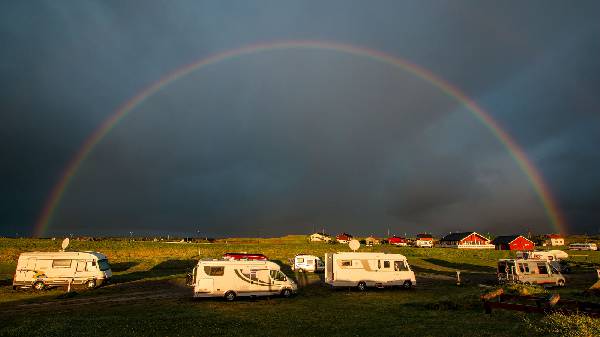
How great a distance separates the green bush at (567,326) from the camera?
12758 millimetres

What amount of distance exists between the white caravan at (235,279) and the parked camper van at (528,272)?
2069 centimetres

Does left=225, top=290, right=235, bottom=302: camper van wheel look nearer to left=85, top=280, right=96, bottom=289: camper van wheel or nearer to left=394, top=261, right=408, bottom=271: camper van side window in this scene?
left=394, top=261, right=408, bottom=271: camper van side window

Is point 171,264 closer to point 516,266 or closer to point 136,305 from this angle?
point 136,305

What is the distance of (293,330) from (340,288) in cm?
1820

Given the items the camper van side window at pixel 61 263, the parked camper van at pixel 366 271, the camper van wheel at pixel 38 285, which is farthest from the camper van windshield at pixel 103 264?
the parked camper van at pixel 366 271

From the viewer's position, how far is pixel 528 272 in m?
35.1

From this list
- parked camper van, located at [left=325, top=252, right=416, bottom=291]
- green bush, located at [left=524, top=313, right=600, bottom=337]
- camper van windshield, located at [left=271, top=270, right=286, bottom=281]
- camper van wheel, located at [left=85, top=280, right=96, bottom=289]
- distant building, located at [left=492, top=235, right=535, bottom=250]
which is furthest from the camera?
→ distant building, located at [left=492, top=235, right=535, bottom=250]

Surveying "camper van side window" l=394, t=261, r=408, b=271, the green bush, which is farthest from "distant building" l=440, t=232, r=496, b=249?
the green bush

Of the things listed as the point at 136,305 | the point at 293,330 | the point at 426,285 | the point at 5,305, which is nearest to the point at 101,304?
the point at 136,305

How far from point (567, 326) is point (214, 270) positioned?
20.4 m

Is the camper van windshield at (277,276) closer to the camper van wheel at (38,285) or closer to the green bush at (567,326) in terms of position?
the green bush at (567,326)

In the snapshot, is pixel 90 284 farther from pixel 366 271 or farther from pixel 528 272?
pixel 528 272

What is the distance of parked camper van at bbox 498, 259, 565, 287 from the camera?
34.8m

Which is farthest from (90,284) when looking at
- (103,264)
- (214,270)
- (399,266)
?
(399,266)
